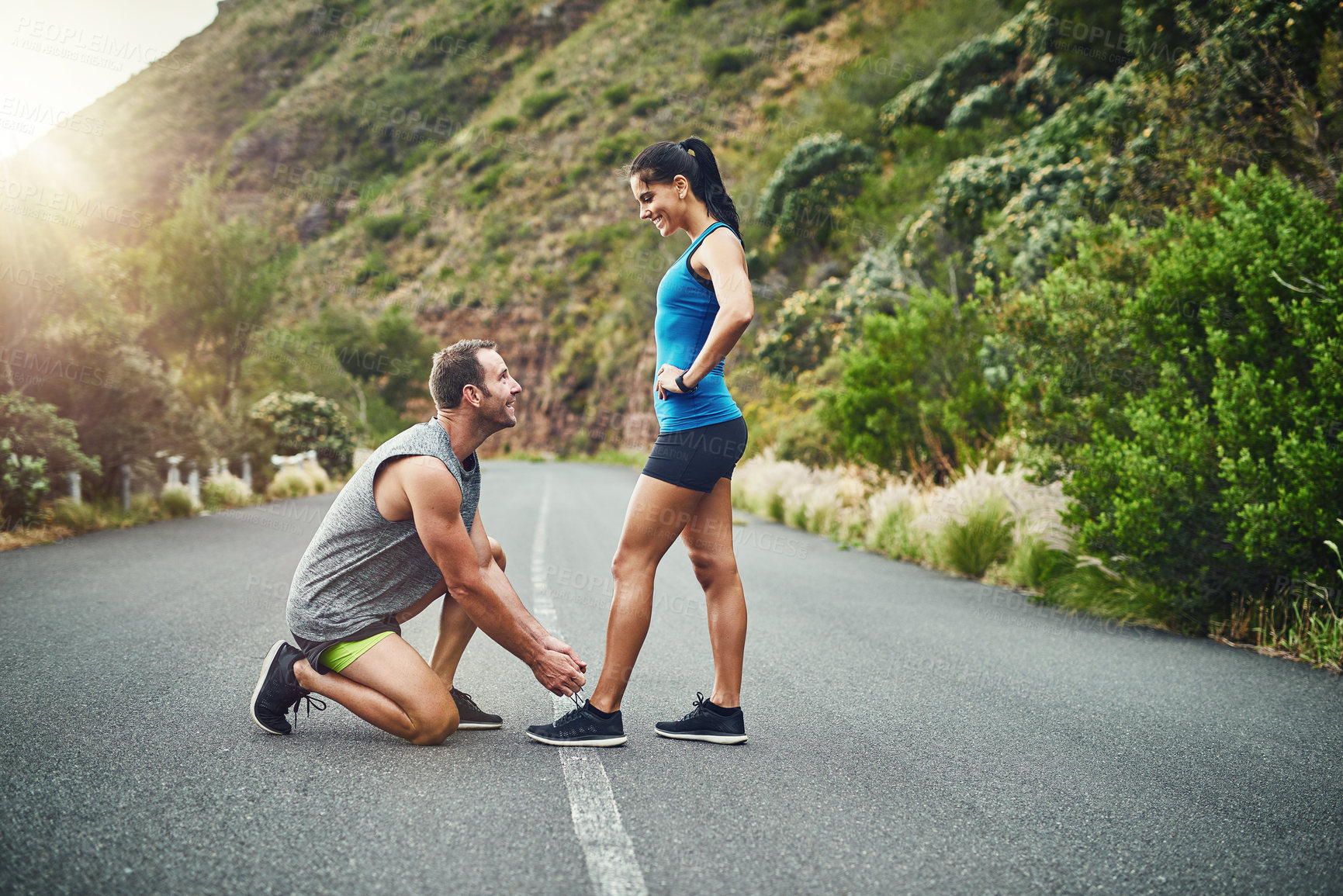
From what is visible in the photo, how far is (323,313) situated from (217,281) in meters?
23.1

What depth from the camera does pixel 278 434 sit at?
20.8 metres

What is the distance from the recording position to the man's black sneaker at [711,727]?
11.5ft

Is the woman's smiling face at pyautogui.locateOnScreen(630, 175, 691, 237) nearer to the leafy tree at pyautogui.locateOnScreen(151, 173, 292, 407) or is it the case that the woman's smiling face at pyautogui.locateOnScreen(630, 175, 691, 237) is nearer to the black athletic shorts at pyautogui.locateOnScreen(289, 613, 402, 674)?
the black athletic shorts at pyautogui.locateOnScreen(289, 613, 402, 674)

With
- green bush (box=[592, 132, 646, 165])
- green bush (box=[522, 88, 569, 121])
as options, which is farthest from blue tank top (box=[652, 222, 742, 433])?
green bush (box=[522, 88, 569, 121])

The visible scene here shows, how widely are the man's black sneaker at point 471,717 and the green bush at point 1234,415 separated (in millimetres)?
4707

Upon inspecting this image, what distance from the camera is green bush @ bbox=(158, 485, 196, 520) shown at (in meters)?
12.9

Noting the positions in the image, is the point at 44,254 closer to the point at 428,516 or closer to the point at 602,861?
the point at 428,516

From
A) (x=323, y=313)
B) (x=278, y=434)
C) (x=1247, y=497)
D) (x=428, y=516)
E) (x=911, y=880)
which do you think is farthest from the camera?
(x=323, y=313)

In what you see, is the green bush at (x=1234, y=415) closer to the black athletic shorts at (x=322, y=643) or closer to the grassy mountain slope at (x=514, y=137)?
the black athletic shorts at (x=322, y=643)

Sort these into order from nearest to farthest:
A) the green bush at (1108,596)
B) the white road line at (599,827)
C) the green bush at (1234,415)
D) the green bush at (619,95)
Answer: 1. the white road line at (599,827)
2. the green bush at (1234,415)
3. the green bush at (1108,596)
4. the green bush at (619,95)

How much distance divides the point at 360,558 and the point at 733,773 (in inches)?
67.8

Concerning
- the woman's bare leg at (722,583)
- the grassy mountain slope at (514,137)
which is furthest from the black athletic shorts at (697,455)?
the grassy mountain slope at (514,137)

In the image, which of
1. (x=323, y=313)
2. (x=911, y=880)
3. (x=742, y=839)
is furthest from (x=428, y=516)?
(x=323, y=313)

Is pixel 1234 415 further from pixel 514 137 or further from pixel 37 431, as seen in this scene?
pixel 514 137
